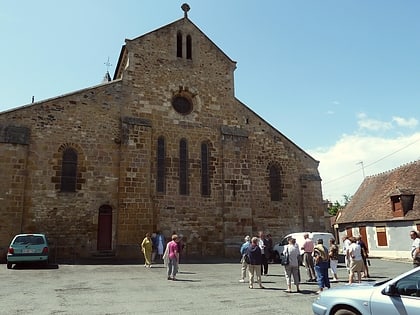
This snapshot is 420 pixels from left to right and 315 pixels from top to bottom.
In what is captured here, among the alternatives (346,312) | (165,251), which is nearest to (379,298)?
(346,312)

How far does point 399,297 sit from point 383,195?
78.9 feet

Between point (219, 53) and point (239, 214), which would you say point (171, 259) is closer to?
point (239, 214)

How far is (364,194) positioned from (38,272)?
2530cm

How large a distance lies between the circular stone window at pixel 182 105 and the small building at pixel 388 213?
14743 millimetres

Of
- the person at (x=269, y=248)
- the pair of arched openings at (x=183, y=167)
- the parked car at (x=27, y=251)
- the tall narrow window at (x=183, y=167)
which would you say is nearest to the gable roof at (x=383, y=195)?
the person at (x=269, y=248)

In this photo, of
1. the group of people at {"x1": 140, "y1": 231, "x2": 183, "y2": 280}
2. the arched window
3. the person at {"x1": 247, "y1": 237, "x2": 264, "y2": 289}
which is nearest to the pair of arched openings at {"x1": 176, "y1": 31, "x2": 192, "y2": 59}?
the arched window

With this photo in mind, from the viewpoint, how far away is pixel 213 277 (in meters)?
12.1

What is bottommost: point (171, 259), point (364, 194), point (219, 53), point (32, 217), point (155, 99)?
point (171, 259)

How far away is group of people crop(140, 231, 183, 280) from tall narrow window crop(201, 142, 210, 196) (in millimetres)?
2913

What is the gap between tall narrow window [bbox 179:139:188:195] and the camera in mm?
19047

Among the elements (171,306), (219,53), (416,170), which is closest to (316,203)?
(416,170)

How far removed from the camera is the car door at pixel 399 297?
4637mm

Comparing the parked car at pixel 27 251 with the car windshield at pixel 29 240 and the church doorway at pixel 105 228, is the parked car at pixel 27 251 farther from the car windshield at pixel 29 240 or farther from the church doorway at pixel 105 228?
the church doorway at pixel 105 228

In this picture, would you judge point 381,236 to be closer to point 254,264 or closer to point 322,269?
point 322,269
